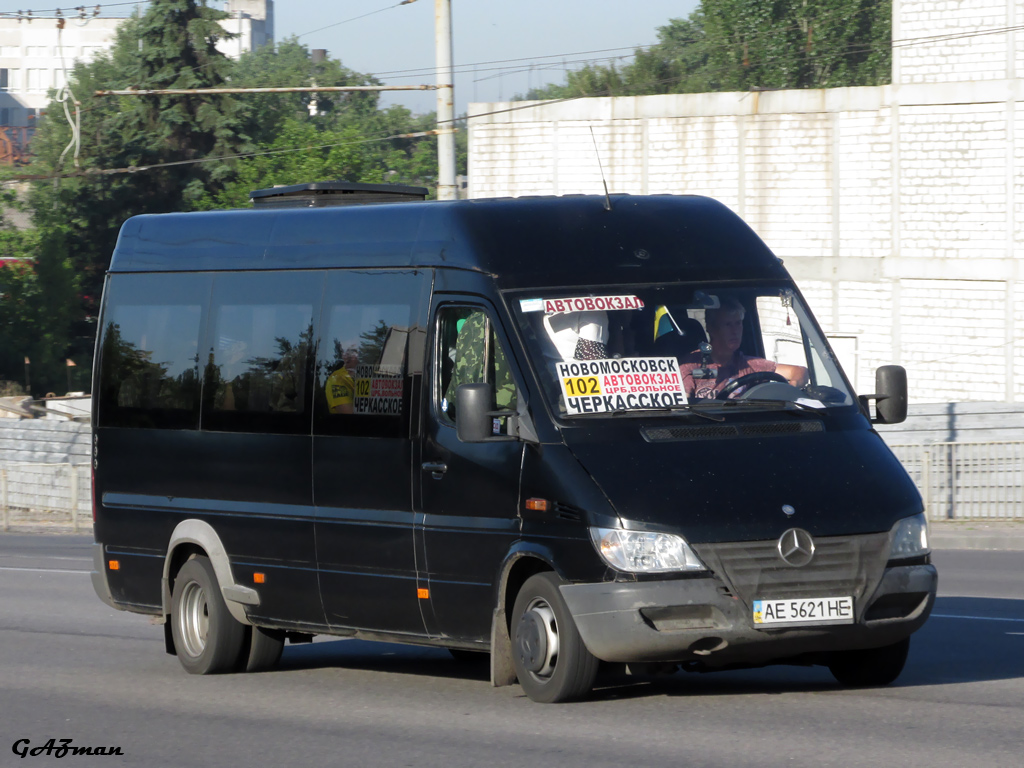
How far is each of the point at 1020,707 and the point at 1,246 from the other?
6355cm

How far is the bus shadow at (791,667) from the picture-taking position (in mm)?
8234

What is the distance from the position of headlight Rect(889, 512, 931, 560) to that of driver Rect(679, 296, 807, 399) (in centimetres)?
98

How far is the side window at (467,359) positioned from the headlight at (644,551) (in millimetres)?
987

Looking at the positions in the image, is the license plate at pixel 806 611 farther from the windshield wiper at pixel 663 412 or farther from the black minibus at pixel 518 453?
the windshield wiper at pixel 663 412

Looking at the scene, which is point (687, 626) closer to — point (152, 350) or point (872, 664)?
point (872, 664)

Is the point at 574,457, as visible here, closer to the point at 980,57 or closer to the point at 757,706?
the point at 757,706

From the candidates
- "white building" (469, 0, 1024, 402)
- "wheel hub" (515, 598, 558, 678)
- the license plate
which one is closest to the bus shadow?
"wheel hub" (515, 598, 558, 678)

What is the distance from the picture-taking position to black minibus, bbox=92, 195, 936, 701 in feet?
23.8

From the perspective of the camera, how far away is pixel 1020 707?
24.2ft

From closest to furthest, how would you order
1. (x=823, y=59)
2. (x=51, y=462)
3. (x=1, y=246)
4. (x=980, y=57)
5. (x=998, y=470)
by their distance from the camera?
(x=998, y=470)
(x=51, y=462)
(x=980, y=57)
(x=1, y=246)
(x=823, y=59)

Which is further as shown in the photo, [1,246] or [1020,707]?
[1,246]

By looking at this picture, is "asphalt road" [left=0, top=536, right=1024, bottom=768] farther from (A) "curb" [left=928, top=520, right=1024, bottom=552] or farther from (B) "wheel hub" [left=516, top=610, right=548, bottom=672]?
(A) "curb" [left=928, top=520, right=1024, bottom=552]

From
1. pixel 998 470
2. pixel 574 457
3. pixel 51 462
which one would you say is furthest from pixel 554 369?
pixel 51 462

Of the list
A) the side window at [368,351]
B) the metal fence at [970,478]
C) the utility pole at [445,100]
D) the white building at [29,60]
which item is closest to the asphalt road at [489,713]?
the side window at [368,351]
